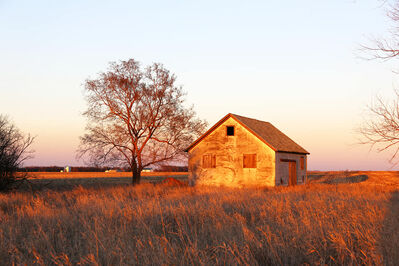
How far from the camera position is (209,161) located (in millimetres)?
28500

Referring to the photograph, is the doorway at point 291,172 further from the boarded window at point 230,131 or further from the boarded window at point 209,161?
the boarded window at point 209,161

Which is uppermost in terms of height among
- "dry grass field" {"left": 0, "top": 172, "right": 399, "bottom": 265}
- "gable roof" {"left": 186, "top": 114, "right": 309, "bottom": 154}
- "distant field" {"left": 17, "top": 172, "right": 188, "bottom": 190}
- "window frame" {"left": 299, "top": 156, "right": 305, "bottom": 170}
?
"gable roof" {"left": 186, "top": 114, "right": 309, "bottom": 154}

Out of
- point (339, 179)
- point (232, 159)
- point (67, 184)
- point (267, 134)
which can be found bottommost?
point (67, 184)

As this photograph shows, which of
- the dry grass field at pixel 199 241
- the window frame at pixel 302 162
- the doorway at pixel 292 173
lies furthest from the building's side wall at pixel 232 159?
the dry grass field at pixel 199 241

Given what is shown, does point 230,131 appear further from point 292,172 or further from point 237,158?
point 292,172

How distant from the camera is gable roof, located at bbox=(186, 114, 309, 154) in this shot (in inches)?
1069

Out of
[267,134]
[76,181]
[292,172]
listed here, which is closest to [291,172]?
[292,172]

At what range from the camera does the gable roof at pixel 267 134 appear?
27.2 m

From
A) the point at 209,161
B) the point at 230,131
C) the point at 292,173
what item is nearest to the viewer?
the point at 230,131

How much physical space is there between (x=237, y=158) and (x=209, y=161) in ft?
7.61

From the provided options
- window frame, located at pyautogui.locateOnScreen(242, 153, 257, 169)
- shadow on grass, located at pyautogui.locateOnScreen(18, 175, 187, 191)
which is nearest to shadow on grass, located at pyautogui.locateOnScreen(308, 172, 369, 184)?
window frame, located at pyautogui.locateOnScreen(242, 153, 257, 169)

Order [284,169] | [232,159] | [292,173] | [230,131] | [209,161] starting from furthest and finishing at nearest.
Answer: [292,173] → [209,161] → [284,169] → [230,131] → [232,159]

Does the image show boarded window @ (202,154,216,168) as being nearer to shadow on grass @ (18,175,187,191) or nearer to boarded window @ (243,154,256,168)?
boarded window @ (243,154,256,168)

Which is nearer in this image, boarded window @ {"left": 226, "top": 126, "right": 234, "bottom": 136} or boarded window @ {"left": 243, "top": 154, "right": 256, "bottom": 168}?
boarded window @ {"left": 243, "top": 154, "right": 256, "bottom": 168}
